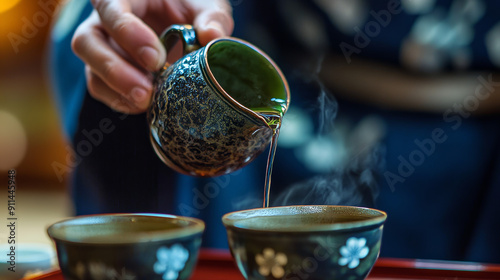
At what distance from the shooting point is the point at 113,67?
0.79m

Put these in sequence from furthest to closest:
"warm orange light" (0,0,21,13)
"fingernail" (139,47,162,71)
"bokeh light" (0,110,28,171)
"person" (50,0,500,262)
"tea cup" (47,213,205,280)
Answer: "bokeh light" (0,110,28,171)
"warm orange light" (0,0,21,13)
"person" (50,0,500,262)
"fingernail" (139,47,162,71)
"tea cup" (47,213,205,280)

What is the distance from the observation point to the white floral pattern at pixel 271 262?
458mm

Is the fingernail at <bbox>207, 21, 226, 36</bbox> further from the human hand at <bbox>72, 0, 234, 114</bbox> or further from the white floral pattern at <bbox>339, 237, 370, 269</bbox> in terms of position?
the white floral pattern at <bbox>339, 237, 370, 269</bbox>

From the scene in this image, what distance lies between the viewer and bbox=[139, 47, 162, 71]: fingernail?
707mm

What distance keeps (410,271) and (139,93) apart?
493mm

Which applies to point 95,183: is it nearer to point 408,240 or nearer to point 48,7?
point 48,7

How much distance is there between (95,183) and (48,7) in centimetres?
45

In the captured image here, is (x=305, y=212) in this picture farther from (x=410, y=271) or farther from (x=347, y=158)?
(x=347, y=158)

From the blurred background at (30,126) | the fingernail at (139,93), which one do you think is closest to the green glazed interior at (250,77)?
the fingernail at (139,93)

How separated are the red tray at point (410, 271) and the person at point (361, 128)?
34 centimetres

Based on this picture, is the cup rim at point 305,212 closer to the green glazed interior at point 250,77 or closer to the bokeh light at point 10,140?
the green glazed interior at point 250,77

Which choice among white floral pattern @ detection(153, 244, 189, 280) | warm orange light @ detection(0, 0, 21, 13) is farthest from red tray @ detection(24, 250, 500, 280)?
warm orange light @ detection(0, 0, 21, 13)

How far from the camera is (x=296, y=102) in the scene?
3.78 ft

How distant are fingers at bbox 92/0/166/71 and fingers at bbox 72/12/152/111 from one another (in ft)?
0.13
